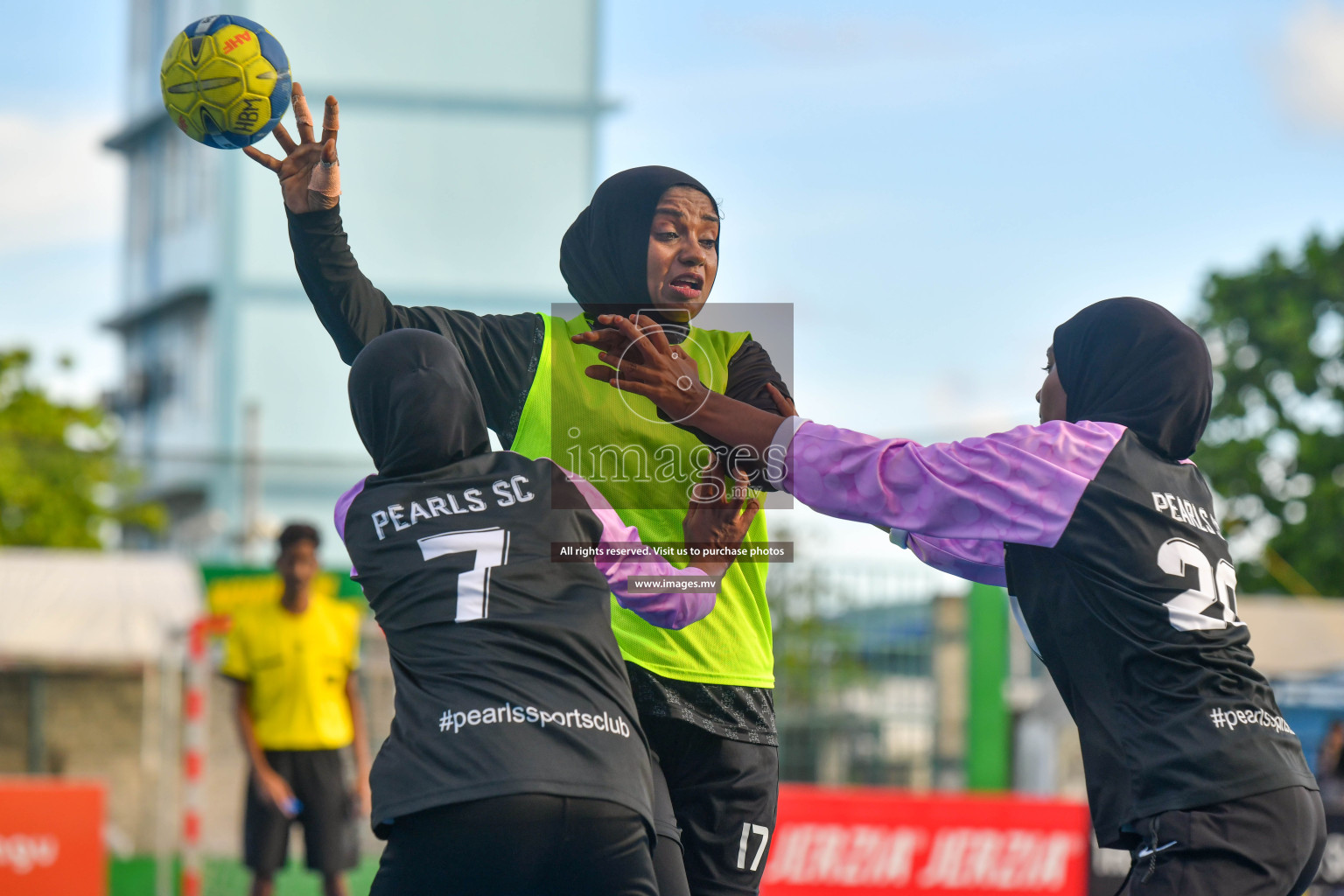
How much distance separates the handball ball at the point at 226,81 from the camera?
4.27m

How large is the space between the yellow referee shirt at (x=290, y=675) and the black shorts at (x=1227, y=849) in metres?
6.25

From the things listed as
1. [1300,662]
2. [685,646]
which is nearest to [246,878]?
[685,646]

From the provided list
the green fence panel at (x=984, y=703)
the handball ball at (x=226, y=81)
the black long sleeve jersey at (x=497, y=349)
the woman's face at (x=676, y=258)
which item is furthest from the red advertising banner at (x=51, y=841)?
the woman's face at (x=676, y=258)

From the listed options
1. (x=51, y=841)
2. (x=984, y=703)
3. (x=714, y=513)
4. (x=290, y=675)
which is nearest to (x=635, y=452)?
(x=714, y=513)

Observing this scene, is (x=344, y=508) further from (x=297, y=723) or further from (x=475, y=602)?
(x=297, y=723)

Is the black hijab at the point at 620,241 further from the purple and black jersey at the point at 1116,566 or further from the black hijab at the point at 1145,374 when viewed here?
the black hijab at the point at 1145,374

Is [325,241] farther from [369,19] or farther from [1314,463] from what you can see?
[369,19]

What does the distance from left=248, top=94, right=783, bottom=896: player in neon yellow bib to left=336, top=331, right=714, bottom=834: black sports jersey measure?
401 millimetres

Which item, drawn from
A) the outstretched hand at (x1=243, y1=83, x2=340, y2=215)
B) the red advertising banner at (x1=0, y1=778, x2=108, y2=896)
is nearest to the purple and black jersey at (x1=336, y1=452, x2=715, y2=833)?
the outstretched hand at (x1=243, y1=83, x2=340, y2=215)

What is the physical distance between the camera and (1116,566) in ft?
12.4

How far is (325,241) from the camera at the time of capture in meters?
3.97

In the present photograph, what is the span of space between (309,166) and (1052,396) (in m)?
2.04

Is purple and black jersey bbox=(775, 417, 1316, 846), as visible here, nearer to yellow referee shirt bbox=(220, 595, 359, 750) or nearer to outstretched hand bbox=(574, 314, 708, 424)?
outstretched hand bbox=(574, 314, 708, 424)

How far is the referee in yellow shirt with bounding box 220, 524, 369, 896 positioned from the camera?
8.91 metres
